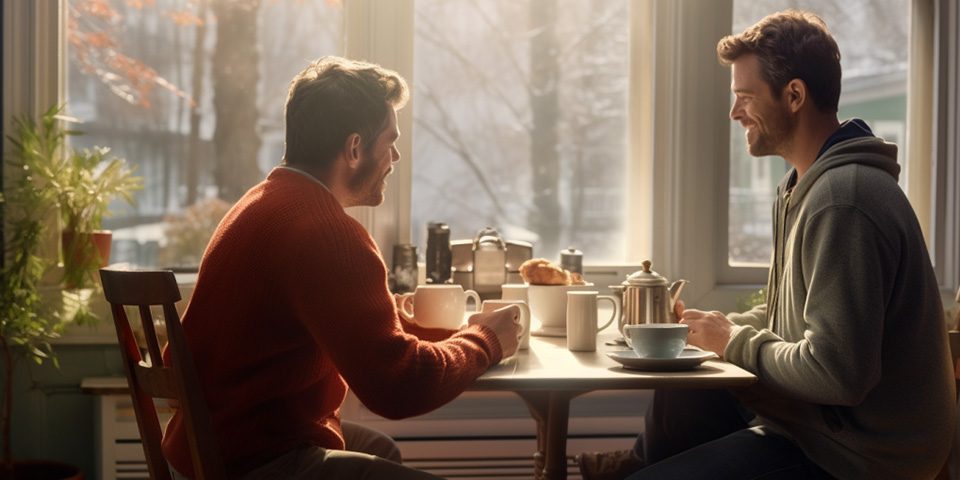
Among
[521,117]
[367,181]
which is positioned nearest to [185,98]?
[521,117]

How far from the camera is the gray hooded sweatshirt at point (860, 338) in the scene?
1.81 metres

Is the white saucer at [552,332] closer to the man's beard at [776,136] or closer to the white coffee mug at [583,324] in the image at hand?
the white coffee mug at [583,324]

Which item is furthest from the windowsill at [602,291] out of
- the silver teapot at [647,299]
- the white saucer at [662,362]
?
the white saucer at [662,362]

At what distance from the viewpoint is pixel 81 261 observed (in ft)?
10.3

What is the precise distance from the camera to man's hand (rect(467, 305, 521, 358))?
194 cm

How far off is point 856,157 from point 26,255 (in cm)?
217

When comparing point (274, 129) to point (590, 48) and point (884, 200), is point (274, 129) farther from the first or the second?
point (884, 200)

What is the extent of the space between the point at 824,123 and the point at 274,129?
1.81 meters

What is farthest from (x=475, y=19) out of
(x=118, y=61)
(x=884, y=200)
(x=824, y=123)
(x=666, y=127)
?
(x=884, y=200)

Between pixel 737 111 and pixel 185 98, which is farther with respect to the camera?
pixel 185 98

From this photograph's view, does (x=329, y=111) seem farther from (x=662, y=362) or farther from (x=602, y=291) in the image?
A: (x=602, y=291)

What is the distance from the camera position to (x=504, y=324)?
1961 millimetres

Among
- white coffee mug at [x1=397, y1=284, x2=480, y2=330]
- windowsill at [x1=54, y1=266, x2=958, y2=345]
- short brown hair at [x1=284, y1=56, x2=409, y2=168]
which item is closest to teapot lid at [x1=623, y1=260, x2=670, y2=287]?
white coffee mug at [x1=397, y1=284, x2=480, y2=330]

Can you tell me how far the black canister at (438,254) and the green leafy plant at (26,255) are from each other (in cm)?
104
